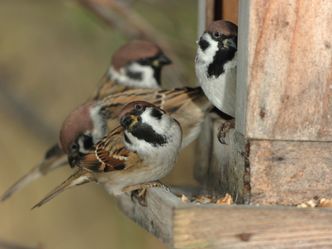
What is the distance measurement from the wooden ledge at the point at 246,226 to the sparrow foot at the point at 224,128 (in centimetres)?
71

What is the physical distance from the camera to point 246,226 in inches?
90.3

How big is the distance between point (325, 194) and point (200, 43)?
75 centimetres

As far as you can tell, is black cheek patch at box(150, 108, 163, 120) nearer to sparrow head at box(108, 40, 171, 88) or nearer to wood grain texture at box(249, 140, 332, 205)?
wood grain texture at box(249, 140, 332, 205)

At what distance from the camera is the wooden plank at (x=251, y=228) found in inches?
89.6

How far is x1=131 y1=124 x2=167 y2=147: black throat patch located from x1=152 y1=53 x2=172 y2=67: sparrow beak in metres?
1.10

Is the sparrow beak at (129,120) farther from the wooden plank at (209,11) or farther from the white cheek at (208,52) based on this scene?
the wooden plank at (209,11)

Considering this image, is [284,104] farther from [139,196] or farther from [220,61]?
[139,196]

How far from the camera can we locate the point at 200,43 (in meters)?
3.15

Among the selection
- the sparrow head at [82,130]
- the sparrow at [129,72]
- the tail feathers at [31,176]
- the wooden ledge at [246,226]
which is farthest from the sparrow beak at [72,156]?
the wooden ledge at [246,226]

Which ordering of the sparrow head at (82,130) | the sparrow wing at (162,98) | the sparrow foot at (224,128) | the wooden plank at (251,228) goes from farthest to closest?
the sparrow head at (82,130) → the sparrow wing at (162,98) → the sparrow foot at (224,128) → the wooden plank at (251,228)

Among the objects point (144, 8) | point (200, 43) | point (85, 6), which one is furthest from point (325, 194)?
point (144, 8)

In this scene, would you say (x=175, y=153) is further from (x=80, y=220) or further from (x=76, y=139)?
(x=80, y=220)

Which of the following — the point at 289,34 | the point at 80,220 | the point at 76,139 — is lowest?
the point at 80,220

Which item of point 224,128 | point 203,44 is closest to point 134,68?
point 203,44
